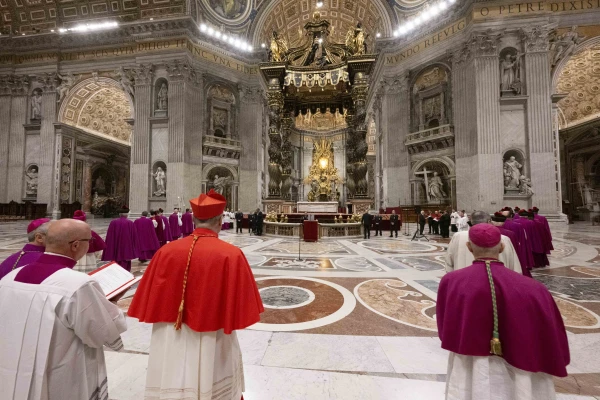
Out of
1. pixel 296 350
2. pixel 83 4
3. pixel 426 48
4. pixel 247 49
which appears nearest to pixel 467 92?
pixel 426 48

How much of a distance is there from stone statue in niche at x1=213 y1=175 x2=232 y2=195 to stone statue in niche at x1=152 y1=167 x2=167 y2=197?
136 inches

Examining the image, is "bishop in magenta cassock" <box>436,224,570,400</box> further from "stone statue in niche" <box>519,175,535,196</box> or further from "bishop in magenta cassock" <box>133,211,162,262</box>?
"stone statue in niche" <box>519,175,535,196</box>

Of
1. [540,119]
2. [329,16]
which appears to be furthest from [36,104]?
[540,119]

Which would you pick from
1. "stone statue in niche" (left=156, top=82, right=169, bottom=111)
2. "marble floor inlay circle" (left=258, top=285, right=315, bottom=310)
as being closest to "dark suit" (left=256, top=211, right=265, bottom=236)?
"marble floor inlay circle" (left=258, top=285, right=315, bottom=310)

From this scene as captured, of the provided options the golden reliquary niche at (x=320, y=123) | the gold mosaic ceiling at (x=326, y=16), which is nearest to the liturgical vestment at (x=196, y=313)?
the gold mosaic ceiling at (x=326, y=16)

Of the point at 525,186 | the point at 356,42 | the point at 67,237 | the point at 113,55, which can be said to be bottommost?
the point at 67,237

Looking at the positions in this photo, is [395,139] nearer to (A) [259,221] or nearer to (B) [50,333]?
(A) [259,221]

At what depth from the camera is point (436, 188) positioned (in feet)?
56.7

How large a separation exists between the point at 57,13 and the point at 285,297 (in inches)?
1111

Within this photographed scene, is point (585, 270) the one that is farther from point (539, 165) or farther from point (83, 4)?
point (83, 4)

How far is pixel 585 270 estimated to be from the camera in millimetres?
5492

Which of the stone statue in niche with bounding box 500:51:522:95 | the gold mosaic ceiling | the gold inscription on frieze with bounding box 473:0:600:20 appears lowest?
the stone statue in niche with bounding box 500:51:522:95

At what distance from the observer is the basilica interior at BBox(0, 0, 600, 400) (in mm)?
13773

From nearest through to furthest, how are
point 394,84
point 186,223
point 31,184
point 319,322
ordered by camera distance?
point 319,322 → point 186,223 → point 31,184 → point 394,84
